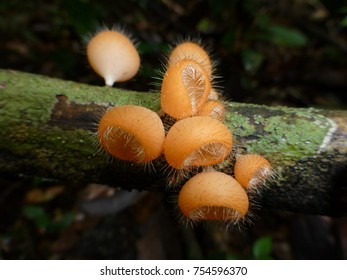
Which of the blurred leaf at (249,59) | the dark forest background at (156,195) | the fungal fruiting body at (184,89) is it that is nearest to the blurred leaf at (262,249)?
the dark forest background at (156,195)

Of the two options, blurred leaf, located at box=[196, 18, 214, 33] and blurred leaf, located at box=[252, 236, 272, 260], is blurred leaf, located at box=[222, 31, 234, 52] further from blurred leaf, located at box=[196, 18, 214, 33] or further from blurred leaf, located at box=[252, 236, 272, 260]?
blurred leaf, located at box=[252, 236, 272, 260]

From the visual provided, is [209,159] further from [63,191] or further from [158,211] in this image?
[63,191]

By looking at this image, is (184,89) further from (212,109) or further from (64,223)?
(64,223)

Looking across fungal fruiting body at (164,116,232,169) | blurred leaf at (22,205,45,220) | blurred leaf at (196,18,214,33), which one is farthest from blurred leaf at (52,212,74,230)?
blurred leaf at (196,18,214,33)

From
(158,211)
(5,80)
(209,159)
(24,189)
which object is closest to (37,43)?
(24,189)

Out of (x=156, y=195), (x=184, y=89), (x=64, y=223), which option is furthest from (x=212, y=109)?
(x=64, y=223)

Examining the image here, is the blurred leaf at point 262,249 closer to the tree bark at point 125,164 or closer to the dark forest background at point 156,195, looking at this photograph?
the dark forest background at point 156,195

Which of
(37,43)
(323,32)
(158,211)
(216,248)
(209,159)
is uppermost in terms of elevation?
(323,32)
